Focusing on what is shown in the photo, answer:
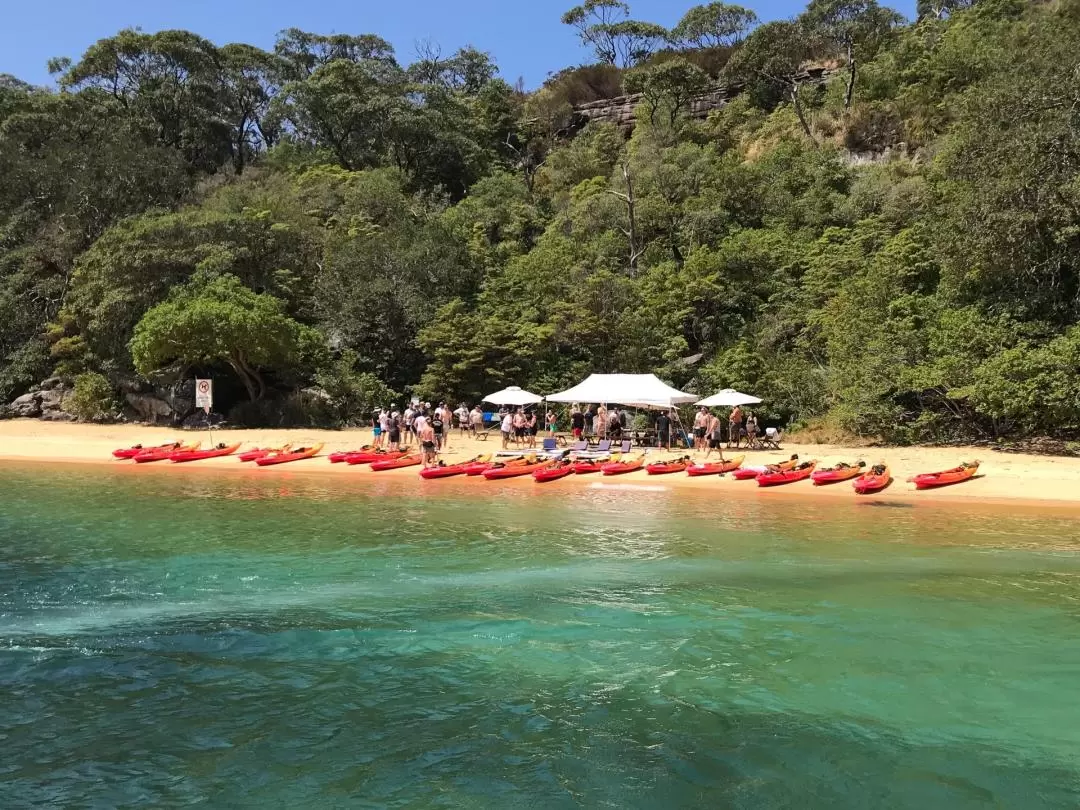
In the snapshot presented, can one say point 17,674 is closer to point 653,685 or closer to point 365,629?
point 365,629

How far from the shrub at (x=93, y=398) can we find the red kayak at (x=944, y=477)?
30.2 metres

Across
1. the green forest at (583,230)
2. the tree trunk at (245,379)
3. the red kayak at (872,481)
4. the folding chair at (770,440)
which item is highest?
the green forest at (583,230)

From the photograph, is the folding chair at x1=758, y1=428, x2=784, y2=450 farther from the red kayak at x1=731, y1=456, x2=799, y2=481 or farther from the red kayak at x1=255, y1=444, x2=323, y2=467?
the red kayak at x1=255, y1=444, x2=323, y2=467

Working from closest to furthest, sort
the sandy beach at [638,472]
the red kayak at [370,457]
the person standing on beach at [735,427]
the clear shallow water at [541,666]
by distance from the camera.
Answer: the clear shallow water at [541,666]
the sandy beach at [638,472]
the red kayak at [370,457]
the person standing on beach at [735,427]

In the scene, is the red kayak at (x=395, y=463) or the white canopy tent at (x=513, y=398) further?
the white canopy tent at (x=513, y=398)

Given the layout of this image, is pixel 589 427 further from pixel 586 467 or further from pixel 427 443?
pixel 427 443

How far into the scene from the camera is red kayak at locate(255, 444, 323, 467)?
23344 mm

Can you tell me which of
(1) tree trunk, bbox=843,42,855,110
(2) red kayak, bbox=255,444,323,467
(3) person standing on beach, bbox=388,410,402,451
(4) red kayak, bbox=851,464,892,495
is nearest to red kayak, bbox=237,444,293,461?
(2) red kayak, bbox=255,444,323,467

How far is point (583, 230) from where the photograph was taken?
4112 cm

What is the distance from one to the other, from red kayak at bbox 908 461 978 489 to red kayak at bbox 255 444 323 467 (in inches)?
660

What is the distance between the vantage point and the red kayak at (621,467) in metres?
20.9

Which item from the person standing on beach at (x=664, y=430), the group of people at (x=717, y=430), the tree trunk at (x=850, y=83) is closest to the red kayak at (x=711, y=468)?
the group of people at (x=717, y=430)

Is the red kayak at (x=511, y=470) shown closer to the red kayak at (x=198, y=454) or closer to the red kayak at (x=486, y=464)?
the red kayak at (x=486, y=464)

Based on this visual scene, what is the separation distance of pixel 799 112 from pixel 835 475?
110 ft
